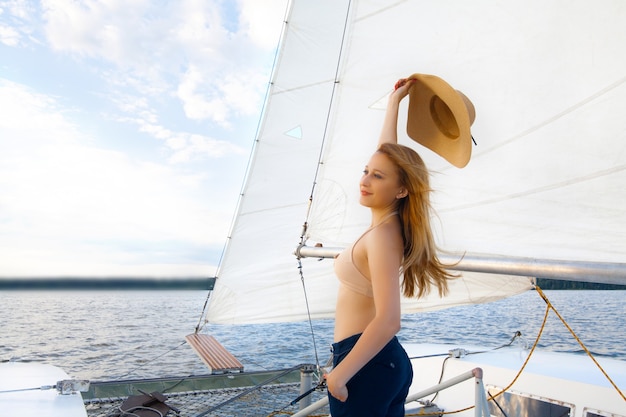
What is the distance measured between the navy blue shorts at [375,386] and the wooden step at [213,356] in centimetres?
323

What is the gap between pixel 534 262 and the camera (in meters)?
2.40

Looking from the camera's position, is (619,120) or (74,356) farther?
(74,356)

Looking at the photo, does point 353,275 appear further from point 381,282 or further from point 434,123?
point 434,123

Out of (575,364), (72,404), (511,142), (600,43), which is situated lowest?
(72,404)

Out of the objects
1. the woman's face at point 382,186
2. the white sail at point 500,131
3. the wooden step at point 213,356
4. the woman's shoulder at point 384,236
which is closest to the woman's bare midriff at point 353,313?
the woman's shoulder at point 384,236

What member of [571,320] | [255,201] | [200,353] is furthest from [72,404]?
[571,320]

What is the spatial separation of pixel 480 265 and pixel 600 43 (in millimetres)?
1199

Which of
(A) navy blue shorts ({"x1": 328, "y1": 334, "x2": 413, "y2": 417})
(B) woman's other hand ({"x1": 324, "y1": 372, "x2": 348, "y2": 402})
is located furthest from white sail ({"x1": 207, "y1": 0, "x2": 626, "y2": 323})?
(B) woman's other hand ({"x1": 324, "y1": 372, "x2": 348, "y2": 402})

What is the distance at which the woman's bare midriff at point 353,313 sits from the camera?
1.58 m

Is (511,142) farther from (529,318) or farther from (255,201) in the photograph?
(529,318)

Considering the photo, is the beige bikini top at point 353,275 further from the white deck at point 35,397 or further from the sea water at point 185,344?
the sea water at point 185,344

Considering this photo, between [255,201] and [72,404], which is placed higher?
[255,201]

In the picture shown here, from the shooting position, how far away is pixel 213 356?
4.82m

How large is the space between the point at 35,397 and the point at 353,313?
259cm
